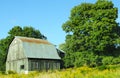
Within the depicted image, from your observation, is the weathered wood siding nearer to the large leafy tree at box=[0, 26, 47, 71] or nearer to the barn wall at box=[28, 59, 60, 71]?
the barn wall at box=[28, 59, 60, 71]

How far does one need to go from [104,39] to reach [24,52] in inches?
569

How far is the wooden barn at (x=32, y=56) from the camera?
55.5 m

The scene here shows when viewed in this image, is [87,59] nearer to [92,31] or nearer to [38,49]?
[92,31]

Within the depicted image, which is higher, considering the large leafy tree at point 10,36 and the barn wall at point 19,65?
the large leafy tree at point 10,36

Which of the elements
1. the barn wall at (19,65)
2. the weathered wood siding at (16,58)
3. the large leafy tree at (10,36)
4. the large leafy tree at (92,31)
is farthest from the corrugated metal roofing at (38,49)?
the large leafy tree at (10,36)

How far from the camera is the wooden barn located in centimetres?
5547

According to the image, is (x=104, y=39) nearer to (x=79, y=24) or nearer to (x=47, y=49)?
(x=79, y=24)

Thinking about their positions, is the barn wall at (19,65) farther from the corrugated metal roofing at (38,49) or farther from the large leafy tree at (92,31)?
the large leafy tree at (92,31)

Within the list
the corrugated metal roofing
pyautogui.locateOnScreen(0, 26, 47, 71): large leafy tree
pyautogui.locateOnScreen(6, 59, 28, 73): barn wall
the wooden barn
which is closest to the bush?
the wooden barn

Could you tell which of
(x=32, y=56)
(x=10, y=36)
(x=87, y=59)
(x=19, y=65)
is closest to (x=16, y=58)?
(x=19, y=65)

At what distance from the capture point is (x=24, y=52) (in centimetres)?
5556

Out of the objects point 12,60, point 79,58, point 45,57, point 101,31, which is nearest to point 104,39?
point 101,31

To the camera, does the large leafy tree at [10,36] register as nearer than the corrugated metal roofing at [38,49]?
No

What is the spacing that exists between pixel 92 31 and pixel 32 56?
38.2ft
